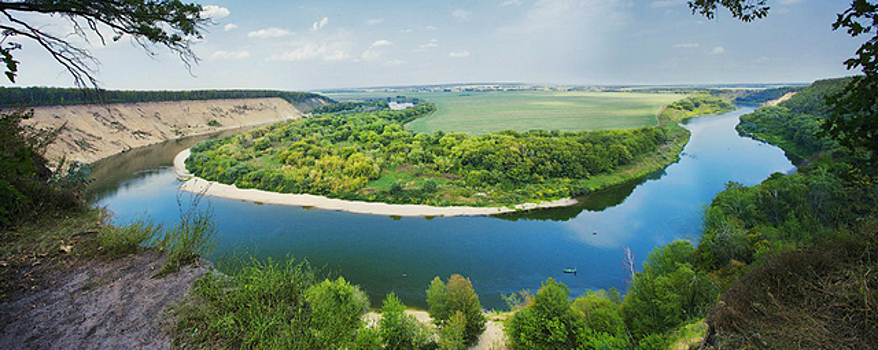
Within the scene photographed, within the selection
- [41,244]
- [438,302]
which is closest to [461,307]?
[438,302]

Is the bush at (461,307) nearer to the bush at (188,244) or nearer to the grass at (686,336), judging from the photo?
the grass at (686,336)

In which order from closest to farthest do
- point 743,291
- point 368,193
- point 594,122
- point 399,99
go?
point 743,291 < point 368,193 < point 594,122 < point 399,99

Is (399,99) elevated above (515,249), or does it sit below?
above

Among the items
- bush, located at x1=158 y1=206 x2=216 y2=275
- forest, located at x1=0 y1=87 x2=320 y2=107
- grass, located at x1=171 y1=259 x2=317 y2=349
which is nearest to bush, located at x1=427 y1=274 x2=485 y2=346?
grass, located at x1=171 y1=259 x2=317 y2=349

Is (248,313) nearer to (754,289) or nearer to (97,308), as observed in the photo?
(97,308)

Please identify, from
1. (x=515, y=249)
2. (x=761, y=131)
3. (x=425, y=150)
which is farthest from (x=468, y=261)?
(x=761, y=131)

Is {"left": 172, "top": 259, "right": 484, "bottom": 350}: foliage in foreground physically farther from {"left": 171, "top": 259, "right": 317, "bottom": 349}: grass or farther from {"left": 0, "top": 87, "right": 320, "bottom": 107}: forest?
{"left": 0, "top": 87, "right": 320, "bottom": 107}: forest

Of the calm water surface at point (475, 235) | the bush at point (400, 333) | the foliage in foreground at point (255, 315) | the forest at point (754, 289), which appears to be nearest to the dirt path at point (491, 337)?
the forest at point (754, 289)

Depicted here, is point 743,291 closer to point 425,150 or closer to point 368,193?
point 368,193
